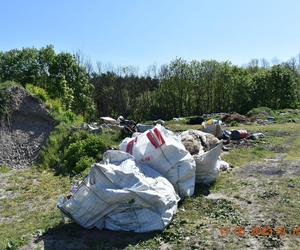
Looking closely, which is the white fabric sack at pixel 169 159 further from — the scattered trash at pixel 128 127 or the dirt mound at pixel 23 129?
the scattered trash at pixel 128 127

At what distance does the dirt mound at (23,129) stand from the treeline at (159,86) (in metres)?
10.2

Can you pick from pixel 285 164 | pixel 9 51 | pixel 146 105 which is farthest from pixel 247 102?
pixel 285 164

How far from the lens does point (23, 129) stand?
30.1 ft

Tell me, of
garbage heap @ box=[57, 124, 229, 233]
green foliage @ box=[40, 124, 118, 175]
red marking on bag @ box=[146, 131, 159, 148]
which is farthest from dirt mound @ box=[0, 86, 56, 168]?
garbage heap @ box=[57, 124, 229, 233]

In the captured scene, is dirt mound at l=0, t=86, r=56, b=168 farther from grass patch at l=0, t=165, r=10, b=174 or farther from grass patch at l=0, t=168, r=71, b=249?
grass patch at l=0, t=168, r=71, b=249

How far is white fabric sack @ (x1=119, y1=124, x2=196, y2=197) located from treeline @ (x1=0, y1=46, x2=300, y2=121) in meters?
14.9

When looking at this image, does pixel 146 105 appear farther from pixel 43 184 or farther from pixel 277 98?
pixel 43 184

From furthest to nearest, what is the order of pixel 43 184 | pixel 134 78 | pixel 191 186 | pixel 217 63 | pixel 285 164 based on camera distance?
pixel 134 78, pixel 217 63, pixel 285 164, pixel 43 184, pixel 191 186

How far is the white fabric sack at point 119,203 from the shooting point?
4445 millimetres

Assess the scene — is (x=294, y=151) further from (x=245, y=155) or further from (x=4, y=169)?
(x=4, y=169)

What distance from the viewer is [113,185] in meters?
4.59

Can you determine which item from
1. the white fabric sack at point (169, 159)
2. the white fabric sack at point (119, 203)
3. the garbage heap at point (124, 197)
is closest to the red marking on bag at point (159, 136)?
the white fabric sack at point (169, 159)

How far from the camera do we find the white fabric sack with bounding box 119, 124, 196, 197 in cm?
540

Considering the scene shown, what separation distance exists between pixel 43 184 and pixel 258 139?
224 inches
